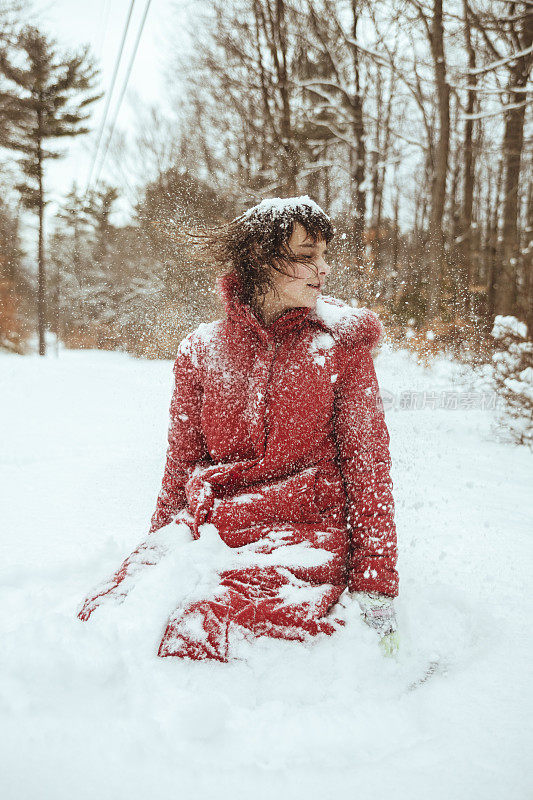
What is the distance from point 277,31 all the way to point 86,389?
8.27m

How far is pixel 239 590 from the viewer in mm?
1167

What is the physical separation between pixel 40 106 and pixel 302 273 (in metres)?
18.6

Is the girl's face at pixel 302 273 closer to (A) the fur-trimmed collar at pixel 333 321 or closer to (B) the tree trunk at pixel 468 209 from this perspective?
(A) the fur-trimmed collar at pixel 333 321

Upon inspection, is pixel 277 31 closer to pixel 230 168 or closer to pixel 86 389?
pixel 230 168

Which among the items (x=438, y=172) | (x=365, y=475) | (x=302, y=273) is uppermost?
(x=438, y=172)

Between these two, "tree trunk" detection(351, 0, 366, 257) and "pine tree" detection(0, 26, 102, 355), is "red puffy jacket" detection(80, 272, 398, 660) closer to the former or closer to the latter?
"tree trunk" detection(351, 0, 366, 257)

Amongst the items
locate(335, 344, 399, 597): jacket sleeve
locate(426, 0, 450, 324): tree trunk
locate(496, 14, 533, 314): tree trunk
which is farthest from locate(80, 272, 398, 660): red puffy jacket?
locate(426, 0, 450, 324): tree trunk

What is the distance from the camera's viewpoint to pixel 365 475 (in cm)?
130

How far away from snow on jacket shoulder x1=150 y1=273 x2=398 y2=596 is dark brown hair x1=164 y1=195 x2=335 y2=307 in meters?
0.10

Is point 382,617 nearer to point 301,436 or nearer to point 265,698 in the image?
point 265,698

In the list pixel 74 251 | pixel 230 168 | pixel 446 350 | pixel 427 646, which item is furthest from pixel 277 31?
pixel 74 251

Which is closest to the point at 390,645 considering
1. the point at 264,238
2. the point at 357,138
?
the point at 264,238

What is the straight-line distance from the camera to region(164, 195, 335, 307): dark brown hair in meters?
1.37

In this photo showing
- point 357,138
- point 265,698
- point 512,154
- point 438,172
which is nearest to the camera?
point 265,698
